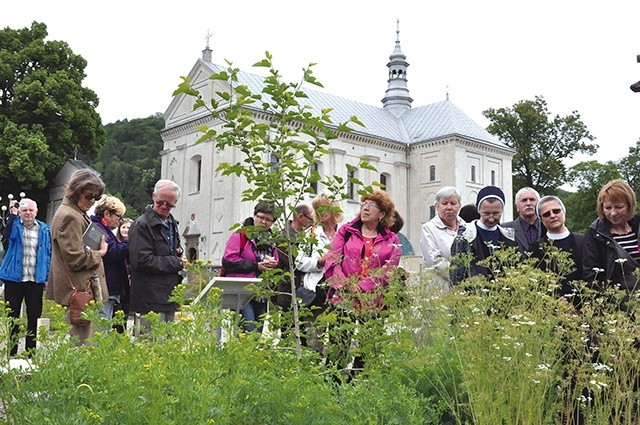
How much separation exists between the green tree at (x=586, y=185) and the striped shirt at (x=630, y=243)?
1604 inches

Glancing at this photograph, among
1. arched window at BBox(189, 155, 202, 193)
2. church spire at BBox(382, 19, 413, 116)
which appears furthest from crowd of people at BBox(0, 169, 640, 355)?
Result: church spire at BBox(382, 19, 413, 116)

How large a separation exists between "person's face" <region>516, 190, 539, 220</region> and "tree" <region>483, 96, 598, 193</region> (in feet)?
137

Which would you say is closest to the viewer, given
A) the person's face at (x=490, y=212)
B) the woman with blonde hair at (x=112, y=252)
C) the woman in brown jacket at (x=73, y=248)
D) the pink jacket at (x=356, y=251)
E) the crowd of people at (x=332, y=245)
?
the crowd of people at (x=332, y=245)

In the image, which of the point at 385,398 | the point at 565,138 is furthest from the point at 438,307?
the point at 565,138

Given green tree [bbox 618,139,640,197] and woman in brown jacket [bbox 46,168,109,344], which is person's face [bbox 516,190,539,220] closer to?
woman in brown jacket [bbox 46,168,109,344]

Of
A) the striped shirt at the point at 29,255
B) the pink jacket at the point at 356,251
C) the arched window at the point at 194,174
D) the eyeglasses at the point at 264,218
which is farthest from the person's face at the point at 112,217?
the arched window at the point at 194,174

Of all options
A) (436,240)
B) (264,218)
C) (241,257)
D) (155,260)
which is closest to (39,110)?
(241,257)

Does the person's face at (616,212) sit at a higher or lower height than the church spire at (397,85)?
lower

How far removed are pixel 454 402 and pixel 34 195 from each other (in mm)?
32056

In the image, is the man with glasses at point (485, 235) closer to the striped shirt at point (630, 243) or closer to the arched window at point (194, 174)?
the striped shirt at point (630, 243)

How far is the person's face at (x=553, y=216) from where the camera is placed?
15.2 feet

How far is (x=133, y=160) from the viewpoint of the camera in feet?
182

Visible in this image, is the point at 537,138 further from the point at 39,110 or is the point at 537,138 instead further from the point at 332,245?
the point at 332,245

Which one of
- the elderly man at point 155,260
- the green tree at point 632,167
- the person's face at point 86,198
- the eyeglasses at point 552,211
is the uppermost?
the green tree at point 632,167
